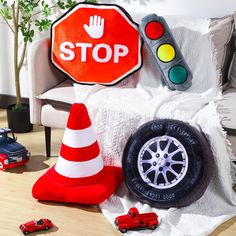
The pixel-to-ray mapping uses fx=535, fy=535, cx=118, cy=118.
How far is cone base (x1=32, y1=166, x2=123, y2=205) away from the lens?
2391 millimetres

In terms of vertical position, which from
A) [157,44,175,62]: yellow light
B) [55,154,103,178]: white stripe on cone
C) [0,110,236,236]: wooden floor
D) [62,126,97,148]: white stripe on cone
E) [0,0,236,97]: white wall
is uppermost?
[0,0,236,97]: white wall

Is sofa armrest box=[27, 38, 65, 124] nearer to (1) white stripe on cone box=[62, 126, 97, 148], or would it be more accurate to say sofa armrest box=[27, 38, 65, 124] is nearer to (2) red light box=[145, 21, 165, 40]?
(1) white stripe on cone box=[62, 126, 97, 148]

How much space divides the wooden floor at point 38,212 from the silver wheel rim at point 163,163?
11.0 inches

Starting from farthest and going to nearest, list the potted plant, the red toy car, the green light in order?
the potted plant < the green light < the red toy car

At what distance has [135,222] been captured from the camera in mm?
2223

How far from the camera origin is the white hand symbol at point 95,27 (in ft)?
9.17

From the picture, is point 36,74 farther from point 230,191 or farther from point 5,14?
point 230,191

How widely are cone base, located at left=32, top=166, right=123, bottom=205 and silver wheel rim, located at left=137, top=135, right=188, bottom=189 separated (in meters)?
0.17

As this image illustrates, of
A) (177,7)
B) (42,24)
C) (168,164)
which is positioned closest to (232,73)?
(177,7)

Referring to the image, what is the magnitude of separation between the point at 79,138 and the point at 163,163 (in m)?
0.40

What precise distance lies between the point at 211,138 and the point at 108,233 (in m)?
0.62

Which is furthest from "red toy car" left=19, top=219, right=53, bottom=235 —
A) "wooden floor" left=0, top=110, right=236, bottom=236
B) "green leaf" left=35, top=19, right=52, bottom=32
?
"green leaf" left=35, top=19, right=52, bottom=32

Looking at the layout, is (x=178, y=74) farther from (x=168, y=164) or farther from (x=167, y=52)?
(x=168, y=164)

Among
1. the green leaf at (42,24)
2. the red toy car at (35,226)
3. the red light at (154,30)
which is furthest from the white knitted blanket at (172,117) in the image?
the green leaf at (42,24)
